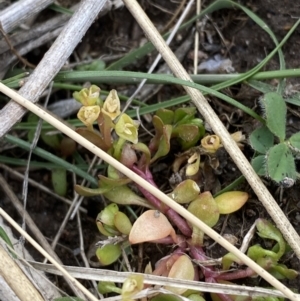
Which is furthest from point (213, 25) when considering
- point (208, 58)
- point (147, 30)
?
point (147, 30)

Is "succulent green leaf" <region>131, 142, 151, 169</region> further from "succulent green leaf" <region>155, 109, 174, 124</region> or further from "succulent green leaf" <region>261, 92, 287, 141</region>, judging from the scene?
"succulent green leaf" <region>261, 92, 287, 141</region>

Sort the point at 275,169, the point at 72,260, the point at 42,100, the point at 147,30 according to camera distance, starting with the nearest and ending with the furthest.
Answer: the point at 275,169, the point at 147,30, the point at 72,260, the point at 42,100

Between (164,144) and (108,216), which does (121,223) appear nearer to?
(108,216)

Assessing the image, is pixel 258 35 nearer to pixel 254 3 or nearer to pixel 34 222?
pixel 254 3

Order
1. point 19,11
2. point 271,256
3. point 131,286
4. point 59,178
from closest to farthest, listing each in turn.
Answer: point 131,286
point 271,256
point 19,11
point 59,178

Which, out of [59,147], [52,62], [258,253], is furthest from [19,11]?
[258,253]

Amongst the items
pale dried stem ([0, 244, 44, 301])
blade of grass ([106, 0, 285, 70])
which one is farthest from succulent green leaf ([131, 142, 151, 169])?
pale dried stem ([0, 244, 44, 301])
